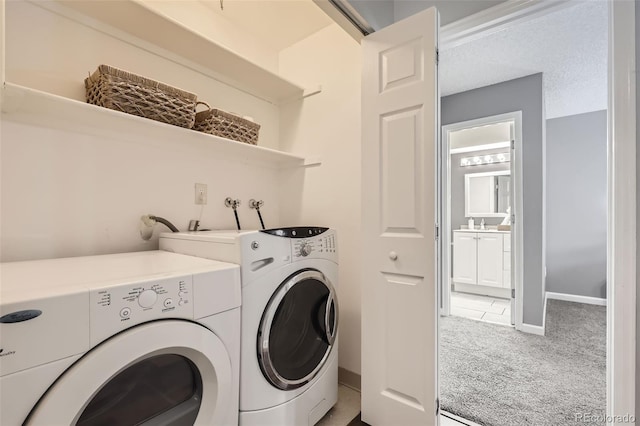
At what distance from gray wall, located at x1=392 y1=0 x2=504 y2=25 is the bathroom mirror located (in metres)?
3.48

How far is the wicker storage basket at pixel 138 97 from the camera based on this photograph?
1.19m

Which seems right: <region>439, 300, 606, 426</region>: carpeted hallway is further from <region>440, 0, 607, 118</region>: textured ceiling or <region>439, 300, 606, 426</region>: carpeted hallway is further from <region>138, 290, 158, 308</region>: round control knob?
<region>440, 0, 607, 118</region>: textured ceiling

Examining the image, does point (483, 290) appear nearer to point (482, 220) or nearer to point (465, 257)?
point (465, 257)

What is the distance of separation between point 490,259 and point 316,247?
11.2 feet

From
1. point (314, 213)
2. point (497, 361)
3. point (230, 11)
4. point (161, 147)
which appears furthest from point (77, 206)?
point (497, 361)

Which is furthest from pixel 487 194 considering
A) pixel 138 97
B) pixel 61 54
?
pixel 61 54

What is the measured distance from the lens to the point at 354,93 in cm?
179

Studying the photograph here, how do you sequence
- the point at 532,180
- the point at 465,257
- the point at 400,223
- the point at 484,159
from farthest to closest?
the point at 484,159 < the point at 465,257 < the point at 532,180 < the point at 400,223

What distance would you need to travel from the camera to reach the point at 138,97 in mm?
1249

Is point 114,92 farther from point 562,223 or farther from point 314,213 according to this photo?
point 562,223

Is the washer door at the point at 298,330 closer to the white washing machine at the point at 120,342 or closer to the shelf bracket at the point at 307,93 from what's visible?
the white washing machine at the point at 120,342

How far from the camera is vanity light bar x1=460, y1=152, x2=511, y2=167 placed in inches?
166

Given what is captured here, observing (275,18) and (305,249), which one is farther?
(275,18)

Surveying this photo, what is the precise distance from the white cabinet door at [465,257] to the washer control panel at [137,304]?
4042 millimetres
